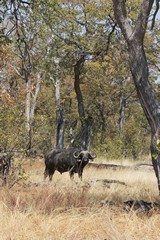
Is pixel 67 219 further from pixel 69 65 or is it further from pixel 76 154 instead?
pixel 69 65

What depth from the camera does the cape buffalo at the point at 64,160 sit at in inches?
597

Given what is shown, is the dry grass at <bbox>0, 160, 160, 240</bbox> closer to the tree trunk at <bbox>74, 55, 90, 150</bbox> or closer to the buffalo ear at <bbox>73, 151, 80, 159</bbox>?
the buffalo ear at <bbox>73, 151, 80, 159</bbox>

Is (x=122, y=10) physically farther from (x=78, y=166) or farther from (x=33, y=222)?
(x=78, y=166)

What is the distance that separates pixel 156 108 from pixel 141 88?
0.52 metres

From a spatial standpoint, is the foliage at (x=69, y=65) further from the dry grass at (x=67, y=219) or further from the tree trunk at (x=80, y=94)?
the dry grass at (x=67, y=219)

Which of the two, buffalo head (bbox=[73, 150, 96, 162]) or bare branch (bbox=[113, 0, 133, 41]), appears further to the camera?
buffalo head (bbox=[73, 150, 96, 162])

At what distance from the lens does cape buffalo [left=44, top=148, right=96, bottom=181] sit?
15172mm

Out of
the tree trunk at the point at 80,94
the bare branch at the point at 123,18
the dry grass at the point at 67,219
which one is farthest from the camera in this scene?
the tree trunk at the point at 80,94

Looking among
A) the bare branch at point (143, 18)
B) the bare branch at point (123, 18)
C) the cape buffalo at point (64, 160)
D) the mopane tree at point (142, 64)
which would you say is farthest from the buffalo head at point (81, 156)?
the bare branch at point (143, 18)

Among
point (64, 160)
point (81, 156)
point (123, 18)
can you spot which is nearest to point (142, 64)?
point (123, 18)

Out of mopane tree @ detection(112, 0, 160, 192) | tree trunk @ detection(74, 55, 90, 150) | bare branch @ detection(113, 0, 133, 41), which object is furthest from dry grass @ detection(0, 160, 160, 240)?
tree trunk @ detection(74, 55, 90, 150)

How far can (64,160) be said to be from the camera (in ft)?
50.2

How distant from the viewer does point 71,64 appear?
20469mm

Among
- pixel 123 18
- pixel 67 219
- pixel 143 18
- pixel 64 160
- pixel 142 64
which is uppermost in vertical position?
pixel 123 18
